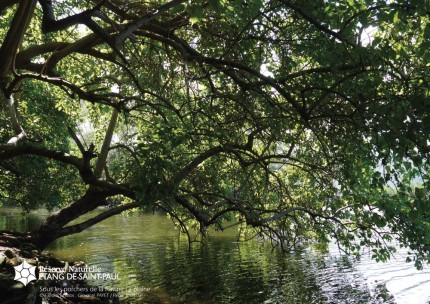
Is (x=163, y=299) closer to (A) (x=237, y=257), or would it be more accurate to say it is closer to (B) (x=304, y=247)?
(A) (x=237, y=257)

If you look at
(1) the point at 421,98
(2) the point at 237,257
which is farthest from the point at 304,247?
(1) the point at 421,98

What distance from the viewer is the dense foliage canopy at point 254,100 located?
187 inches

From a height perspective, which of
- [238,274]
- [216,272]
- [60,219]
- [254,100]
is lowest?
[238,274]

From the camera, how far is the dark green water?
15297 mm

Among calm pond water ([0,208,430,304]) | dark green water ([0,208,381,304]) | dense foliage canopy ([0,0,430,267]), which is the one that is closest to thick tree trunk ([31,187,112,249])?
dense foliage canopy ([0,0,430,267])

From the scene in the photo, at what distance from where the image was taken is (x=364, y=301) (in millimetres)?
14891

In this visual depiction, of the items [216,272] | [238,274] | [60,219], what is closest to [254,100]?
[60,219]

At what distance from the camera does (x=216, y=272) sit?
64.7 ft

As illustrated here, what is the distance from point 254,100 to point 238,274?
12889mm

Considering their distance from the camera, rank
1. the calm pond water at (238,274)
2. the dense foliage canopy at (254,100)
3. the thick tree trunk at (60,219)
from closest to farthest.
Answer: the dense foliage canopy at (254,100) → the thick tree trunk at (60,219) → the calm pond water at (238,274)

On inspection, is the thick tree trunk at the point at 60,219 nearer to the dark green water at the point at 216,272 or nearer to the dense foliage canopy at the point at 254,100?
the dense foliage canopy at the point at 254,100

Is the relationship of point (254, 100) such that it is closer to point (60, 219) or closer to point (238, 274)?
point (60, 219)

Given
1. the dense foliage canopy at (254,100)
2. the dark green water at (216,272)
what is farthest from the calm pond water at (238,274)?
the dense foliage canopy at (254,100)

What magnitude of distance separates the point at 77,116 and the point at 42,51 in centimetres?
844
